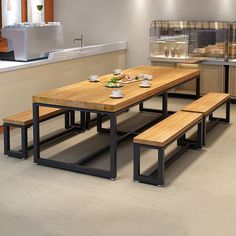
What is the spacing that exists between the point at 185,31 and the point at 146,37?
94 cm

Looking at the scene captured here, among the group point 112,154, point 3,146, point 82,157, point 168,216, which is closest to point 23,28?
point 3,146

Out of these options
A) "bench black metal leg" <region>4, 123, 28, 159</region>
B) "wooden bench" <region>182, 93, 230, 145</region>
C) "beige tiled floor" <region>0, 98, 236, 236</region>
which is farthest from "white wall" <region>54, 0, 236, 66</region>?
"bench black metal leg" <region>4, 123, 28, 159</region>

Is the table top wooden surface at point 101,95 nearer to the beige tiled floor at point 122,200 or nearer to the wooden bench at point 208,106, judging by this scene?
the wooden bench at point 208,106

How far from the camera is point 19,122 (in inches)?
211

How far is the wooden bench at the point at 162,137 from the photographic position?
4527 mm

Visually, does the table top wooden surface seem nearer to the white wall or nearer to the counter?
the counter

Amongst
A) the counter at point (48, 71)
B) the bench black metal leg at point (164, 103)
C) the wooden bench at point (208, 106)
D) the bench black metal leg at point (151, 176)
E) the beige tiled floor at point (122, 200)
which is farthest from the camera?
the bench black metal leg at point (164, 103)

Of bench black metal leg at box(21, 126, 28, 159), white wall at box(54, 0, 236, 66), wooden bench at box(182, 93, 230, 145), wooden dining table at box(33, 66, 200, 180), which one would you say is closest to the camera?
wooden dining table at box(33, 66, 200, 180)

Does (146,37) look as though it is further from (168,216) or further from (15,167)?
(168,216)

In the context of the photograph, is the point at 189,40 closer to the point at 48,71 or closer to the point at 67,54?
the point at 67,54

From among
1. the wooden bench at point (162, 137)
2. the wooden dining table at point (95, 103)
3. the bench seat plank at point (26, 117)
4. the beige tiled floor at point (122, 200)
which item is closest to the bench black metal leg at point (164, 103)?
the wooden dining table at point (95, 103)

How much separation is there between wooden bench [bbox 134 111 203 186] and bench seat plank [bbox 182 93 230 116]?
26 cm

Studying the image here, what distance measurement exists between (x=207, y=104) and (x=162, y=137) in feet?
5.72

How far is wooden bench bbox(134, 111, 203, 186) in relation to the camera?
4527mm
